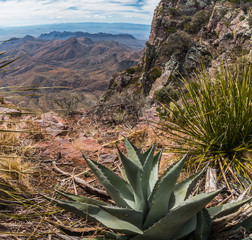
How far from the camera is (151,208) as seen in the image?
4.18 feet

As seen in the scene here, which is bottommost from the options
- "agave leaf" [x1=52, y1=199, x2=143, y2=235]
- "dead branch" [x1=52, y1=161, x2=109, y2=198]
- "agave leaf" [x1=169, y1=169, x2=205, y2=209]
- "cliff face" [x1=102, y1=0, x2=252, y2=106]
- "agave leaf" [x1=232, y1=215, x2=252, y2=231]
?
"dead branch" [x1=52, y1=161, x2=109, y2=198]

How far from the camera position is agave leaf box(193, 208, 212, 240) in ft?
4.10

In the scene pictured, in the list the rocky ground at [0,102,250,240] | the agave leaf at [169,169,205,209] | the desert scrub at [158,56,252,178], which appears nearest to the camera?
the agave leaf at [169,169,205,209]

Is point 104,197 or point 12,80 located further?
point 12,80

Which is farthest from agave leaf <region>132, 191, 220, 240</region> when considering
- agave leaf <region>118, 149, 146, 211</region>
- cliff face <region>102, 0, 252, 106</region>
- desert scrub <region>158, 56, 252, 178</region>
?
Result: cliff face <region>102, 0, 252, 106</region>

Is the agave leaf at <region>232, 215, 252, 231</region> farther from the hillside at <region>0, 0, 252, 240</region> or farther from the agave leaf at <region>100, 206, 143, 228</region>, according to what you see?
the agave leaf at <region>100, 206, 143, 228</region>

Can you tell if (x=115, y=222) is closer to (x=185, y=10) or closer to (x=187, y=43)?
(x=187, y=43)

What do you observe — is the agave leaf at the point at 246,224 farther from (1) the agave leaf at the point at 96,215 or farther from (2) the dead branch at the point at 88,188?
(2) the dead branch at the point at 88,188

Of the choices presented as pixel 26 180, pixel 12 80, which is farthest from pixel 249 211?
pixel 12 80

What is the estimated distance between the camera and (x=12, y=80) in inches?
7101

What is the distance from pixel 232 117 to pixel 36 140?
8.37 ft

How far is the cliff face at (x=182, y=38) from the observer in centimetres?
1745

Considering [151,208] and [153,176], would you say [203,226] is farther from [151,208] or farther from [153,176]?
[153,176]

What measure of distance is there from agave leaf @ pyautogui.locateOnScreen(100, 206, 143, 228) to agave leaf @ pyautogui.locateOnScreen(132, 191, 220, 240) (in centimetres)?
8
